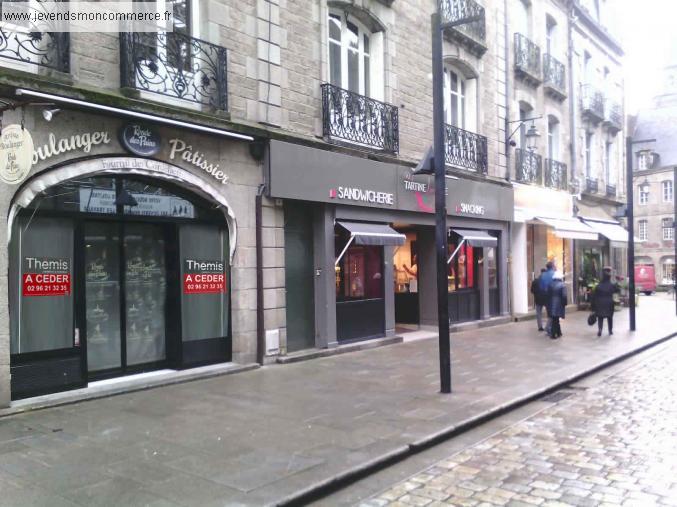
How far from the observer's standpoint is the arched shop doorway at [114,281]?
23.0 ft

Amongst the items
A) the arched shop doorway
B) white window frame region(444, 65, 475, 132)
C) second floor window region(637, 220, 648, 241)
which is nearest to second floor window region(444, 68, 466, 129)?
white window frame region(444, 65, 475, 132)

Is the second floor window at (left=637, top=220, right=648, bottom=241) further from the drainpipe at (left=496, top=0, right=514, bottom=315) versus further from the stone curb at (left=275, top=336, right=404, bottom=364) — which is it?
the stone curb at (left=275, top=336, right=404, bottom=364)

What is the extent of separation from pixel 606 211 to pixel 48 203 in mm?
22889

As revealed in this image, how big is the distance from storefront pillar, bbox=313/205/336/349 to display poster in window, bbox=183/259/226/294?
2.06 m

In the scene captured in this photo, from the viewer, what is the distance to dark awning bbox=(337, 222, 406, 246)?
10938mm

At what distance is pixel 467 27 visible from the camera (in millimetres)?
15195

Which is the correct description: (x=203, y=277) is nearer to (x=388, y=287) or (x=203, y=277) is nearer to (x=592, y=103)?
(x=388, y=287)

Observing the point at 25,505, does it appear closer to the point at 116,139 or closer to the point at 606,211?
the point at 116,139

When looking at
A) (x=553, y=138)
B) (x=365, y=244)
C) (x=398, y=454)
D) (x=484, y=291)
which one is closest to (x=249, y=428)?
(x=398, y=454)

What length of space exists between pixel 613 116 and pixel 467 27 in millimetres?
12851

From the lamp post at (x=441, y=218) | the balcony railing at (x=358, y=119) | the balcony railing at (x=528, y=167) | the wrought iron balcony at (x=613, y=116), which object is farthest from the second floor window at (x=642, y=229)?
the lamp post at (x=441, y=218)

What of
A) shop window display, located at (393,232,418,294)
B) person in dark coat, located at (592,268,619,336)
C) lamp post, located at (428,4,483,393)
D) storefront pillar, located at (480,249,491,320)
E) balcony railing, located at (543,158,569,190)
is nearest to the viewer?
lamp post, located at (428,4,483,393)

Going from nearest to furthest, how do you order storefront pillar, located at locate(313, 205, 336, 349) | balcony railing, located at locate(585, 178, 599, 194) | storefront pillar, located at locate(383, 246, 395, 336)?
storefront pillar, located at locate(313, 205, 336, 349) < storefront pillar, located at locate(383, 246, 395, 336) < balcony railing, located at locate(585, 178, 599, 194)

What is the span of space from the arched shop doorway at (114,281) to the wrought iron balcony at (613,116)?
20.5 m
